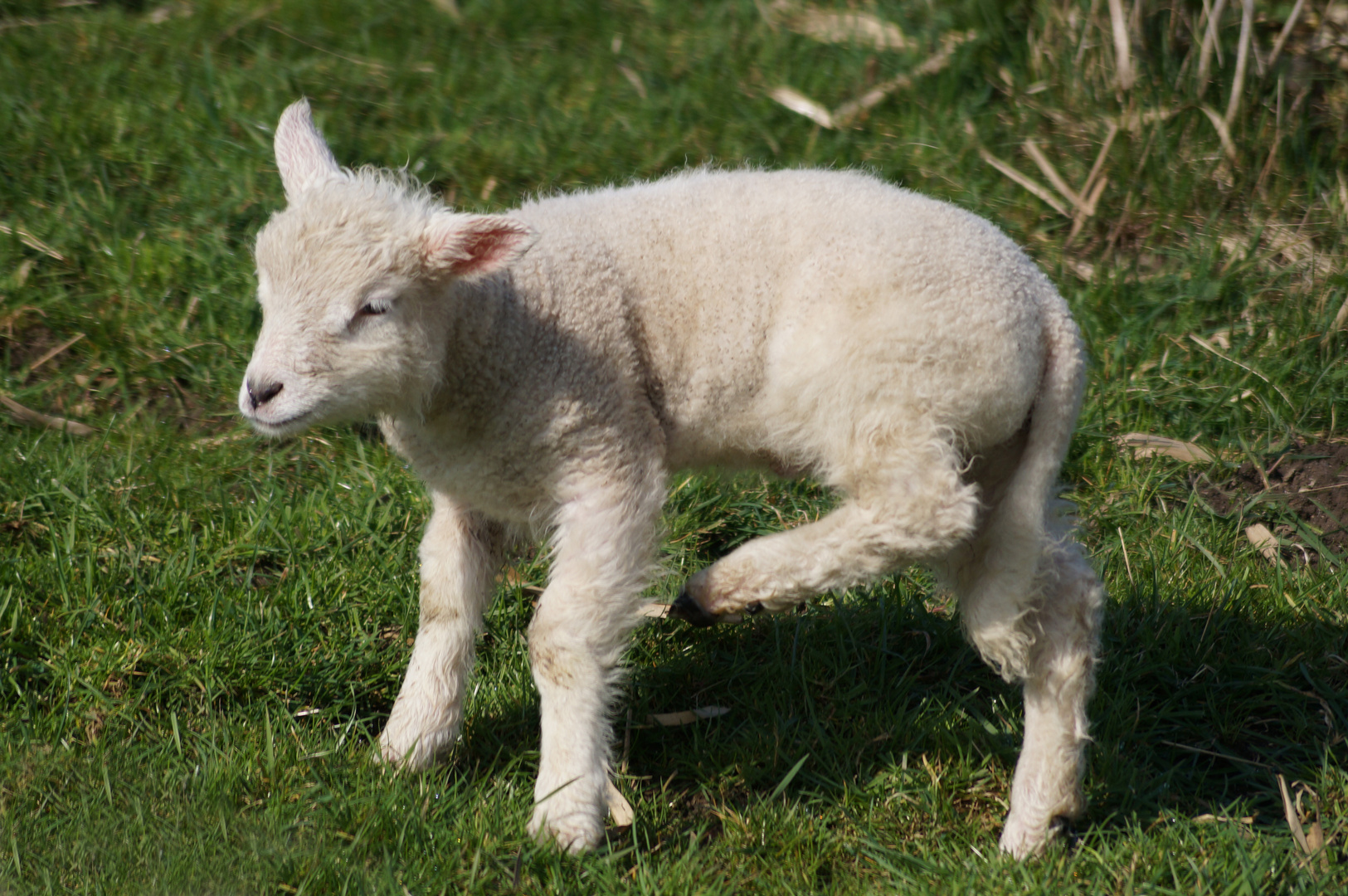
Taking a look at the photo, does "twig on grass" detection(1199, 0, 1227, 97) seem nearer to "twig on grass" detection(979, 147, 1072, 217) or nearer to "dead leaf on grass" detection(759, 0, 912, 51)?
"twig on grass" detection(979, 147, 1072, 217)

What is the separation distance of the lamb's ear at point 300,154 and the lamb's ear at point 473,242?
359 millimetres

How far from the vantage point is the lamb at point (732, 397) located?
300cm

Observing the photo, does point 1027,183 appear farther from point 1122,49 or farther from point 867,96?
point 867,96

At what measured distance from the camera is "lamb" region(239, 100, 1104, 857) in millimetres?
3004

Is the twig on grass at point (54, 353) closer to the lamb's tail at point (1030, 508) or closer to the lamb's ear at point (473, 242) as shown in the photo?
the lamb's ear at point (473, 242)

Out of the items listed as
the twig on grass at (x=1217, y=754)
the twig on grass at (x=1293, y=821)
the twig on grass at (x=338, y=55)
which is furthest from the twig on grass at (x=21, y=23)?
the twig on grass at (x=1293, y=821)

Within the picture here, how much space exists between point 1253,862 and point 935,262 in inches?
59.8

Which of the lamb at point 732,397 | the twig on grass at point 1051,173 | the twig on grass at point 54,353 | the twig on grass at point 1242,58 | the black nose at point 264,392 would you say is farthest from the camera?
the twig on grass at point 1051,173

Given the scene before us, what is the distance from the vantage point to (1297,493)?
13.9ft

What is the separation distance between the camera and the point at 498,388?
10.1 feet

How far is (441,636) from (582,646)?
0.52 meters

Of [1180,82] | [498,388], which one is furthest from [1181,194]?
[498,388]

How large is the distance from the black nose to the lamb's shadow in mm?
1222

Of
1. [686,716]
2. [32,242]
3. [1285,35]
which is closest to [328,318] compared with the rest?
[686,716]
